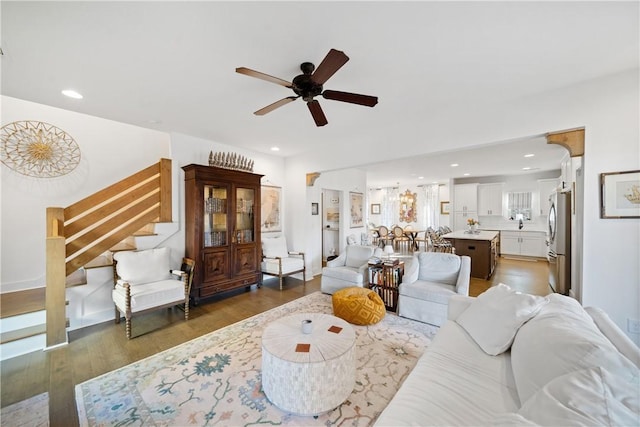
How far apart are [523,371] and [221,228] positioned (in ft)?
13.3

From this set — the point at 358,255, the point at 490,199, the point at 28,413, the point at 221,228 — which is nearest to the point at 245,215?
the point at 221,228

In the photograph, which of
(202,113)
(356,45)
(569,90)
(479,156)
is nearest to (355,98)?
(356,45)

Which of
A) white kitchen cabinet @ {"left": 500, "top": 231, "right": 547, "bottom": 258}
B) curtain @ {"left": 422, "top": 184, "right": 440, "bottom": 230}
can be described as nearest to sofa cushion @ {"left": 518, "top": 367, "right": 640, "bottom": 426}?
white kitchen cabinet @ {"left": 500, "top": 231, "right": 547, "bottom": 258}

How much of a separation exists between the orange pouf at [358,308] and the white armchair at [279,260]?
1.71m

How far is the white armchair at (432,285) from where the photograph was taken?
3031 mm

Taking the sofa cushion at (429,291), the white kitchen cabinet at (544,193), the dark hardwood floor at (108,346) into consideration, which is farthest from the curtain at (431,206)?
the sofa cushion at (429,291)

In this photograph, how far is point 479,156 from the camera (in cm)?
544

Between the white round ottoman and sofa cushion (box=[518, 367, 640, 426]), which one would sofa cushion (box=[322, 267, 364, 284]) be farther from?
sofa cushion (box=[518, 367, 640, 426])

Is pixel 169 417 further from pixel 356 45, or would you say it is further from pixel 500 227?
pixel 500 227

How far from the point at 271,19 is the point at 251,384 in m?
2.79

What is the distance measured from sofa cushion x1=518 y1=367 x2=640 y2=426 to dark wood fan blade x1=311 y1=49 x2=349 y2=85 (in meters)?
1.98

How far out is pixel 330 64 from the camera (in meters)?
1.75

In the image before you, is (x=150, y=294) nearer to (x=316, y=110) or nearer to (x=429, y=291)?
(x=316, y=110)

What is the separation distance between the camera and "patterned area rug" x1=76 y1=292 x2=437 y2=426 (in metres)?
1.70
